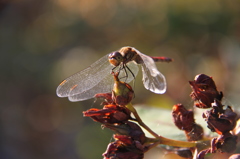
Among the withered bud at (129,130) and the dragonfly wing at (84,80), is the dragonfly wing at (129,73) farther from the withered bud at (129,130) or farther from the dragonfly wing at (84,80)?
the withered bud at (129,130)

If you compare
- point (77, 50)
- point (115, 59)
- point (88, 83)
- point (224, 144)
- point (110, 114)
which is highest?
point (77, 50)

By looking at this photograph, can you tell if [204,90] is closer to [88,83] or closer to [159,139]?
[159,139]

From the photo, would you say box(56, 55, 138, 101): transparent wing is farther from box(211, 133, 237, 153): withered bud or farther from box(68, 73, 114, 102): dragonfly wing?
box(211, 133, 237, 153): withered bud

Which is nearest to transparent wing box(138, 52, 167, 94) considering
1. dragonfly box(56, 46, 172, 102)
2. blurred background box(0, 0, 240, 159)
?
dragonfly box(56, 46, 172, 102)

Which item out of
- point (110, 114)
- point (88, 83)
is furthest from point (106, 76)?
point (110, 114)

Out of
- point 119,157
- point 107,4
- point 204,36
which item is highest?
point 107,4

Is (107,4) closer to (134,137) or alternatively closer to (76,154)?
(76,154)

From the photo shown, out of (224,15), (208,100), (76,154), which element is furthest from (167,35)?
(208,100)
